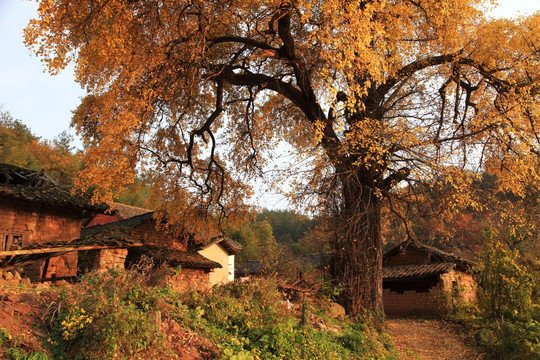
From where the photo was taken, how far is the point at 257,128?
570 inches

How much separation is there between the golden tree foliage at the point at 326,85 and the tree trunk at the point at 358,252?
0.04 metres

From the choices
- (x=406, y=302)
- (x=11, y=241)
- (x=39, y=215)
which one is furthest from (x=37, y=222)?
(x=406, y=302)

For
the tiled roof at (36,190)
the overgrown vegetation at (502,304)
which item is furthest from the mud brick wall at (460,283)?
the tiled roof at (36,190)

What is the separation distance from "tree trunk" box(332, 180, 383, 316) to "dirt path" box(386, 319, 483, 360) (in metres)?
1.10

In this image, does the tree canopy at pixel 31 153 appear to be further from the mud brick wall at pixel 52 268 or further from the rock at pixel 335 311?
the rock at pixel 335 311

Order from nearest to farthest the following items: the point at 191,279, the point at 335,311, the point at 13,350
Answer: the point at 13,350 < the point at 335,311 < the point at 191,279

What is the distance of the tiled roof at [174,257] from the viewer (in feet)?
56.6

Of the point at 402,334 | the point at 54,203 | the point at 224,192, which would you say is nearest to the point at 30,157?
the point at 54,203

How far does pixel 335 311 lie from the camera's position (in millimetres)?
10883

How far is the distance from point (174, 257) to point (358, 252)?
30.8 ft

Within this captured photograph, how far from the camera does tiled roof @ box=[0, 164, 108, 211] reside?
42.0 feet

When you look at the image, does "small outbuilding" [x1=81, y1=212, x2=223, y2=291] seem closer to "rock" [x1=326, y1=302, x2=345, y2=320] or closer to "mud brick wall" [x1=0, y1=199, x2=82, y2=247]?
"mud brick wall" [x1=0, y1=199, x2=82, y2=247]

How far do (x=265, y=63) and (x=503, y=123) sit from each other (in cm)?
724

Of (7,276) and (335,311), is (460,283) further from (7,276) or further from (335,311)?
(7,276)
